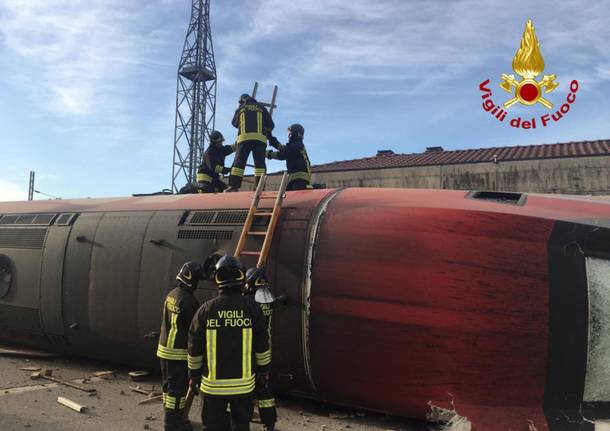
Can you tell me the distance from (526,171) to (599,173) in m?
2.16

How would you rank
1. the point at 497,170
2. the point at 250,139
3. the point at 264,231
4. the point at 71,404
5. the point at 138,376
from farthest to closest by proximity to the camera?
the point at 497,170 → the point at 250,139 → the point at 138,376 → the point at 264,231 → the point at 71,404

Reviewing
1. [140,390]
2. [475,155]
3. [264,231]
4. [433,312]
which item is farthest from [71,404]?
[475,155]

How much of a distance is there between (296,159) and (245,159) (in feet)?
3.03

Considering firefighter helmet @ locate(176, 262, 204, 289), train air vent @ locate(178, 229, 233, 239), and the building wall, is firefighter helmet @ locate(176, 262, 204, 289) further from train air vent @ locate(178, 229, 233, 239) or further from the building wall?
the building wall

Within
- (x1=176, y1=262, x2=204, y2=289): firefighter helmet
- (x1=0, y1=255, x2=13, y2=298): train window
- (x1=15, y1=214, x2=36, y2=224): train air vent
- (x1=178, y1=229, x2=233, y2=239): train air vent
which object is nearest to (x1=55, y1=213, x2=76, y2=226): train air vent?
(x1=15, y1=214, x2=36, y2=224): train air vent

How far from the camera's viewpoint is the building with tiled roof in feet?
52.9

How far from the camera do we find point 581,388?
14.4 ft

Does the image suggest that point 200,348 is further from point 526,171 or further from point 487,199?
point 526,171

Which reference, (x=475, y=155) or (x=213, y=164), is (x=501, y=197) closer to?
(x=213, y=164)

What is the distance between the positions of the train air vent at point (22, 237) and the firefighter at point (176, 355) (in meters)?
4.00

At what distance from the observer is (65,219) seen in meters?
7.75

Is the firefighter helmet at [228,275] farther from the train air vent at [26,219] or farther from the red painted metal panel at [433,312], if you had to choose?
the train air vent at [26,219]

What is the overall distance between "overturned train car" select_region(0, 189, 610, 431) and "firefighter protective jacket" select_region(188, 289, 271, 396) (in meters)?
1.19

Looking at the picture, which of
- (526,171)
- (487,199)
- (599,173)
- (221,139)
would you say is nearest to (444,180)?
(526,171)
